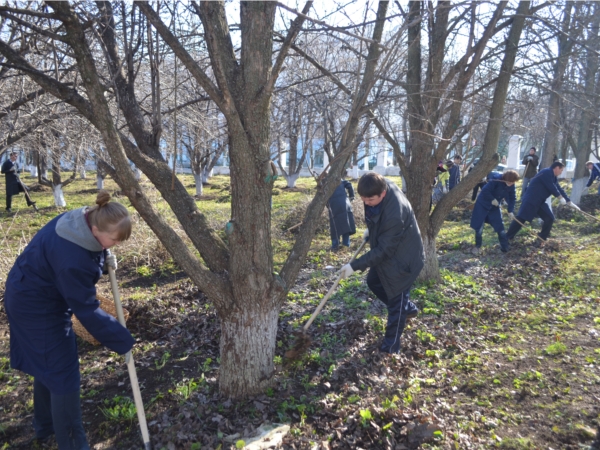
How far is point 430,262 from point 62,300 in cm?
461

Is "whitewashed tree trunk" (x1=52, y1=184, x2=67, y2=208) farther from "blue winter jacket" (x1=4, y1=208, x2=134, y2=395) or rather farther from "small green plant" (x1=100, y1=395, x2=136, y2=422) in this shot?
"blue winter jacket" (x1=4, y1=208, x2=134, y2=395)

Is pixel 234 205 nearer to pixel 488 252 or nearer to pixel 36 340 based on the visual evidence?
pixel 36 340


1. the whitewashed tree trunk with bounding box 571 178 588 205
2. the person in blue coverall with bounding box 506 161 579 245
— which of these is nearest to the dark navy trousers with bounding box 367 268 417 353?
the person in blue coverall with bounding box 506 161 579 245

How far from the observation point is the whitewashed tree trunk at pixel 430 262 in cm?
580

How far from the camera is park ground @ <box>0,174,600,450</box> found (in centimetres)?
296

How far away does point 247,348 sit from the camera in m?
3.20

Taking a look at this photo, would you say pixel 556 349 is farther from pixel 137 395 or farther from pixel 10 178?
pixel 10 178

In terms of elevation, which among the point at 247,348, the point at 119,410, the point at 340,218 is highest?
the point at 340,218

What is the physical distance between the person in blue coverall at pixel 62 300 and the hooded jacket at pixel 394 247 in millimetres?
2157

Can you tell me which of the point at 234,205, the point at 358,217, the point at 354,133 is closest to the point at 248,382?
the point at 234,205

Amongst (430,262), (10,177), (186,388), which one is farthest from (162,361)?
(10,177)

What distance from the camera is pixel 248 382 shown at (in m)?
3.24

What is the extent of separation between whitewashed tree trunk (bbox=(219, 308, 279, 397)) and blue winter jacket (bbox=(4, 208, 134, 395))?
2.70 feet

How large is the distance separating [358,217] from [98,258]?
8530 millimetres
